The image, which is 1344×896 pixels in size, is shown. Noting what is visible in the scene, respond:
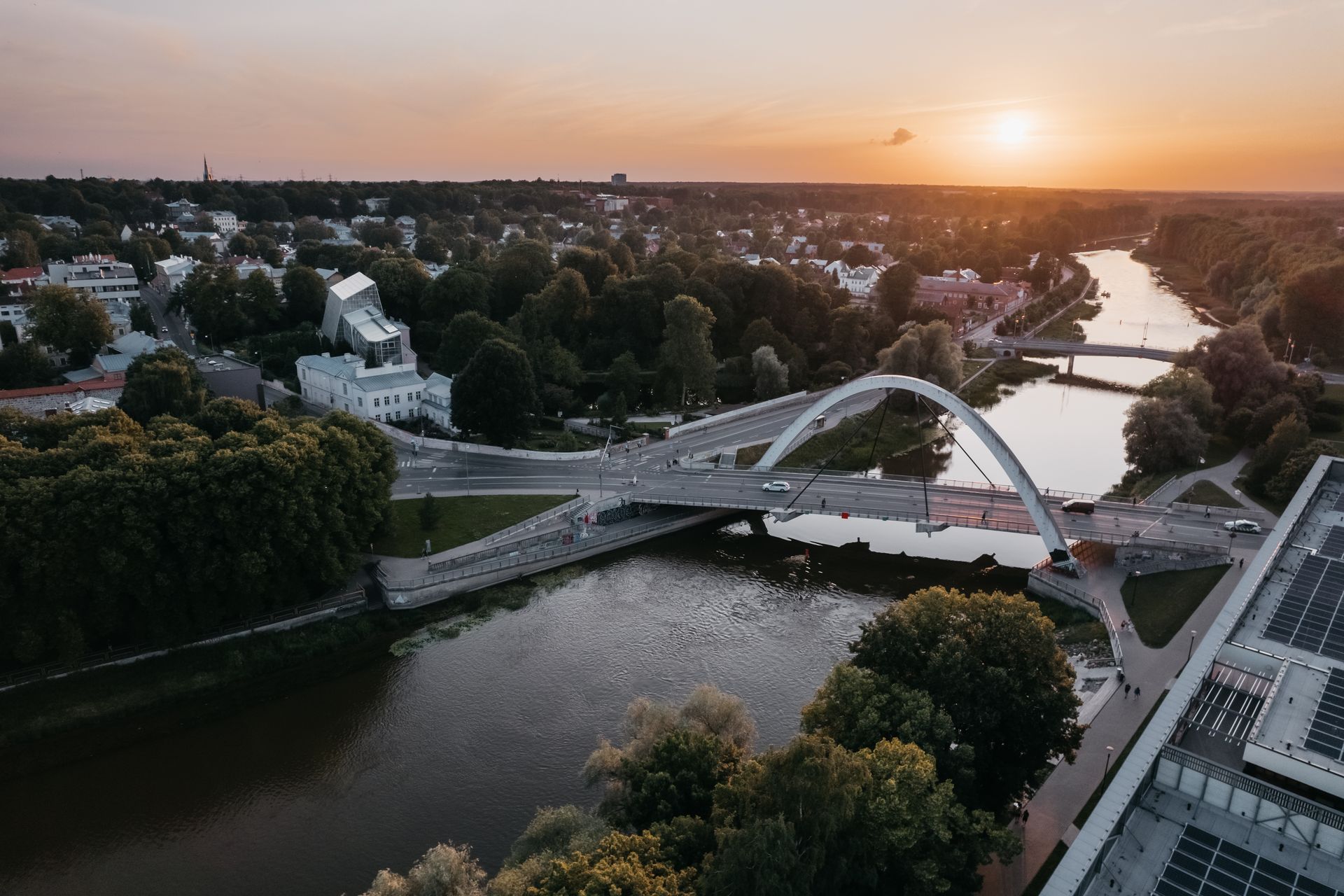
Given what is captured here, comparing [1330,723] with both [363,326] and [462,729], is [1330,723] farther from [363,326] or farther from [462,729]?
[363,326]

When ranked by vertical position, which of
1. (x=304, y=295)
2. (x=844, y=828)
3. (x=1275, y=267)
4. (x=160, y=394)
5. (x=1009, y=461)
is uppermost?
(x=1275, y=267)

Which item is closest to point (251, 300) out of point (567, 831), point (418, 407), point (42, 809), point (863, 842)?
point (418, 407)

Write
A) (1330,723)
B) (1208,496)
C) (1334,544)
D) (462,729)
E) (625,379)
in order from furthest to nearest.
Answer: (625,379)
(1208,496)
(462,729)
(1334,544)
(1330,723)

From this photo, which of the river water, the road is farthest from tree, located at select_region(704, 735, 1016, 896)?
the road

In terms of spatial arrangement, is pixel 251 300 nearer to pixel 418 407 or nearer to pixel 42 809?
pixel 418 407

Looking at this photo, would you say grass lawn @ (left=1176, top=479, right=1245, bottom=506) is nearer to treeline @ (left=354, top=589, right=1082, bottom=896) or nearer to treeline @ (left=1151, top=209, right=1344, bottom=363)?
treeline @ (left=354, top=589, right=1082, bottom=896)

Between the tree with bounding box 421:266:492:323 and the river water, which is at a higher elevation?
the tree with bounding box 421:266:492:323

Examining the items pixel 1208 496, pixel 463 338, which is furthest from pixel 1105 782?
pixel 463 338
